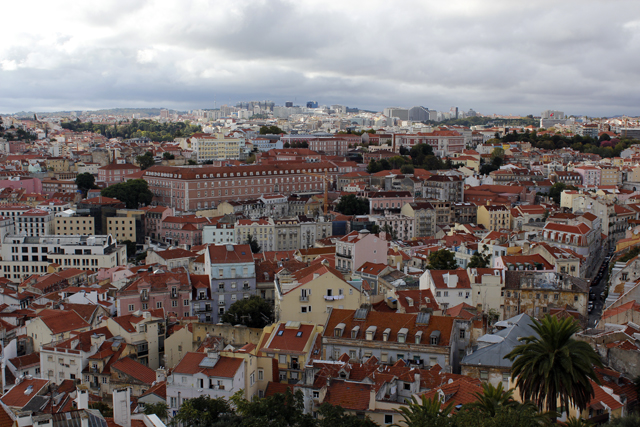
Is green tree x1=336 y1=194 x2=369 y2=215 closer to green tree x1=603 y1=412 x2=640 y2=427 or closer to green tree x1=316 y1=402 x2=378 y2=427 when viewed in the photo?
green tree x1=316 y1=402 x2=378 y2=427

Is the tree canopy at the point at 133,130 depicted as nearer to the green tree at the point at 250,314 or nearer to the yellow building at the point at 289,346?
the green tree at the point at 250,314

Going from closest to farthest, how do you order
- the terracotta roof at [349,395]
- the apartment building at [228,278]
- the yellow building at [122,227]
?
the terracotta roof at [349,395], the apartment building at [228,278], the yellow building at [122,227]

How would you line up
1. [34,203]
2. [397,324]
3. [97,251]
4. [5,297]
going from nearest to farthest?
[397,324] → [5,297] → [97,251] → [34,203]

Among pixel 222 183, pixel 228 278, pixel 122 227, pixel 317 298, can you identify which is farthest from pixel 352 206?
pixel 317 298

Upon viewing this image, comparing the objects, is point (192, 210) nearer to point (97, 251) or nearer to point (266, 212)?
point (266, 212)

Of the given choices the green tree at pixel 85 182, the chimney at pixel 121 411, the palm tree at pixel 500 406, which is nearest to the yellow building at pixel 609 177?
the green tree at pixel 85 182

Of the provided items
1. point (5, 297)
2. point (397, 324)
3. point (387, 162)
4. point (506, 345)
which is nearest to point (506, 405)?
point (506, 345)
